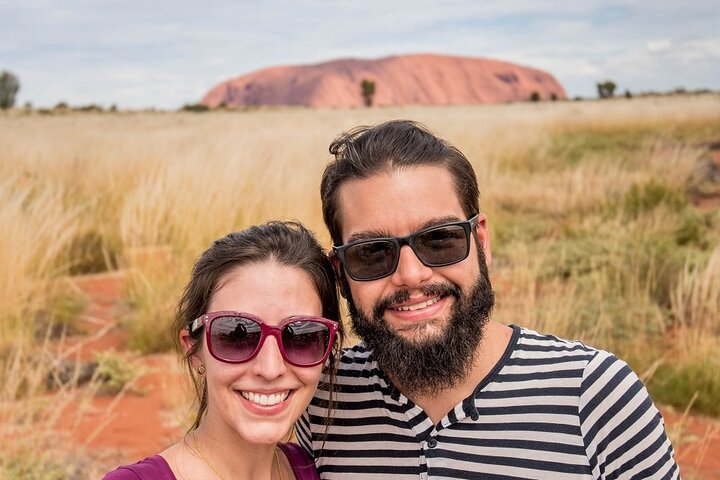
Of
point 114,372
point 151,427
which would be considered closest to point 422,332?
point 151,427

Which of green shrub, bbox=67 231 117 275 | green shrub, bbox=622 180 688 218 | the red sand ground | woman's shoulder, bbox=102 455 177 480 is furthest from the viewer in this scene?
green shrub, bbox=622 180 688 218

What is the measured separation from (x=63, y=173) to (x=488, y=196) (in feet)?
19.1

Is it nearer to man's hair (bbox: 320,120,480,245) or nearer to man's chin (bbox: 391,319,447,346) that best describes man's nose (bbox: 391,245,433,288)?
man's chin (bbox: 391,319,447,346)

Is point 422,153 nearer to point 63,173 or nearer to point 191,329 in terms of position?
A: point 191,329

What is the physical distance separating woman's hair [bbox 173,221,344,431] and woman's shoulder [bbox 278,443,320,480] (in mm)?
213

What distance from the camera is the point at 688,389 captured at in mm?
4734

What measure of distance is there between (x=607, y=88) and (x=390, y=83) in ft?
260

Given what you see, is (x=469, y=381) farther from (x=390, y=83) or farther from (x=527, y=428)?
(x=390, y=83)

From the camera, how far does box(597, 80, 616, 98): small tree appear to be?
215 feet

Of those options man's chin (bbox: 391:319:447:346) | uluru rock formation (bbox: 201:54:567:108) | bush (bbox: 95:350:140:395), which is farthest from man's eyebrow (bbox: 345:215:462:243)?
uluru rock formation (bbox: 201:54:567:108)

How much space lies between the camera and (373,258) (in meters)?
2.04

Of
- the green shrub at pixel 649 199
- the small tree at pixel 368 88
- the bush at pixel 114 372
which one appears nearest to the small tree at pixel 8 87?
the small tree at pixel 368 88

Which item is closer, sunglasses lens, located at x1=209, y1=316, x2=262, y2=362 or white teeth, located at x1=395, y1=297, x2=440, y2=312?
sunglasses lens, located at x1=209, y1=316, x2=262, y2=362

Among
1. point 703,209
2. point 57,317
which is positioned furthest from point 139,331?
point 703,209
